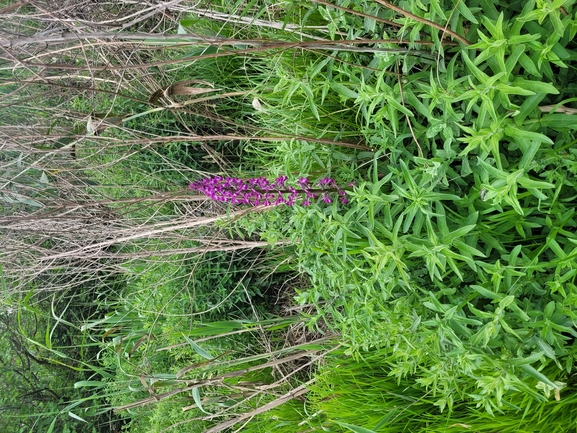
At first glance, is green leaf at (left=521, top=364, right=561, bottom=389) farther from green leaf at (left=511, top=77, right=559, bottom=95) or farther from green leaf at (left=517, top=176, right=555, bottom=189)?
green leaf at (left=511, top=77, right=559, bottom=95)

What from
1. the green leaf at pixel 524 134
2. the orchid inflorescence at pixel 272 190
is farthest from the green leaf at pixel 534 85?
the orchid inflorescence at pixel 272 190

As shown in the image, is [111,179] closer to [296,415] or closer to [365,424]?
[296,415]

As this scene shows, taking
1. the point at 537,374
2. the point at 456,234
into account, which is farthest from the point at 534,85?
the point at 537,374

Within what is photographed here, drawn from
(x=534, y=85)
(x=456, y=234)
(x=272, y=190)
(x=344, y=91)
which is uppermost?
(x=534, y=85)

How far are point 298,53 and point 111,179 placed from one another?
156 centimetres

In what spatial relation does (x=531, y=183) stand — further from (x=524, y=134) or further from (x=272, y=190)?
(x=272, y=190)

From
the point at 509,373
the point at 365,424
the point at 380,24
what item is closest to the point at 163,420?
the point at 365,424

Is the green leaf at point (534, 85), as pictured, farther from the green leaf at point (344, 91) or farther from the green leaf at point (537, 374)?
the green leaf at point (537, 374)

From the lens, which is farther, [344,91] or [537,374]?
[344,91]

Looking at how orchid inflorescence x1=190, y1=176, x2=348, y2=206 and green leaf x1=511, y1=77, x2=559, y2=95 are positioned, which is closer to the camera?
green leaf x1=511, y1=77, x2=559, y2=95

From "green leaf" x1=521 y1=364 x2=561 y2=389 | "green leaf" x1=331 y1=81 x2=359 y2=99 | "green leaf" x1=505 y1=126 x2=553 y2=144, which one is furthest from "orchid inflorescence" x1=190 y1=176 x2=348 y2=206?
"green leaf" x1=521 y1=364 x2=561 y2=389

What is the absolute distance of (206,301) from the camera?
2.66 m

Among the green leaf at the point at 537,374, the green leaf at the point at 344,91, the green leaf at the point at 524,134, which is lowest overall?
the green leaf at the point at 537,374

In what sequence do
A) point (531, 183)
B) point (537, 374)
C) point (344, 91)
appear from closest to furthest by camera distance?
1. point (531, 183)
2. point (537, 374)
3. point (344, 91)
